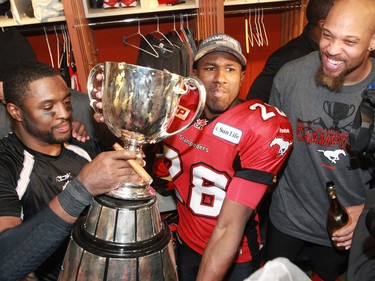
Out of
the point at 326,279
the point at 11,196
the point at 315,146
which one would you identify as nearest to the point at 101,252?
the point at 11,196

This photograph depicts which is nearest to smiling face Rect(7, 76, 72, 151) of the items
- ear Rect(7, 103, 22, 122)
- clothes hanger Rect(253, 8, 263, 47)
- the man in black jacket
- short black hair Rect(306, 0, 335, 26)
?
ear Rect(7, 103, 22, 122)

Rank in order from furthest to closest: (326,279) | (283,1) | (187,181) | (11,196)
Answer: (283,1), (326,279), (187,181), (11,196)

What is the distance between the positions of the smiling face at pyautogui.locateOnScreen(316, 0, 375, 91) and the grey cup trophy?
85 centimetres

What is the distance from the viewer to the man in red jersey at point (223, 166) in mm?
1118

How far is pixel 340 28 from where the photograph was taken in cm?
134

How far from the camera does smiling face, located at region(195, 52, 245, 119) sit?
1397 millimetres

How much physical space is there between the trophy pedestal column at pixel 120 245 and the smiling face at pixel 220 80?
0.77 meters

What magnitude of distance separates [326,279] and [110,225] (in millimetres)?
1328

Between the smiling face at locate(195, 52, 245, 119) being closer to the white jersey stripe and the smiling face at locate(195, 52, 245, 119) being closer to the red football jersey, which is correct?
the red football jersey

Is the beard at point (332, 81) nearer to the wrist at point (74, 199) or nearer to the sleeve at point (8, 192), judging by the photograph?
the wrist at point (74, 199)

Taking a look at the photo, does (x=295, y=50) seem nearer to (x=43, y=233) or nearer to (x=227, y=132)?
(x=227, y=132)

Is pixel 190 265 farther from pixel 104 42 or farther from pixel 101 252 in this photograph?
pixel 104 42

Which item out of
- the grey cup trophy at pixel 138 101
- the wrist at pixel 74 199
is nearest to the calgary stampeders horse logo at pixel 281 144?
the grey cup trophy at pixel 138 101

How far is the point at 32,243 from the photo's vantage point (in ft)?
2.45
